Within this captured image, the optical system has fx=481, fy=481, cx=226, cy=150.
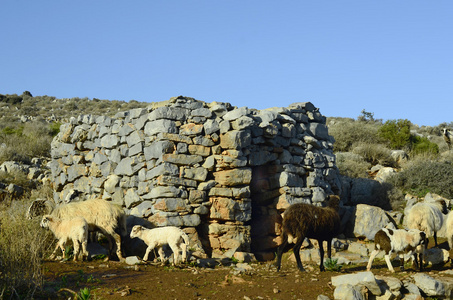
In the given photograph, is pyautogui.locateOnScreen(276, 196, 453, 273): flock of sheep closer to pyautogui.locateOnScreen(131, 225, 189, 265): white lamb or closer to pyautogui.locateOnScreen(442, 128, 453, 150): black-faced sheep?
pyautogui.locateOnScreen(131, 225, 189, 265): white lamb

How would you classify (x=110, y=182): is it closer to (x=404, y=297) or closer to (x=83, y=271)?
(x=83, y=271)

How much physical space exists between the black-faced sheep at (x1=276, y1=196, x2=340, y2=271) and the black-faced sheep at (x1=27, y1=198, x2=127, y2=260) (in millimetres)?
3960

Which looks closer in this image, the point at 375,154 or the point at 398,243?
the point at 398,243

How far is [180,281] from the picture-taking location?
9.10 metres

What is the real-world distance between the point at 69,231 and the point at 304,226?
5.28 metres

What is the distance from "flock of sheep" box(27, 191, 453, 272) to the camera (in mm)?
10180

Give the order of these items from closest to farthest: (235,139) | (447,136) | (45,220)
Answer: (45,220) < (235,139) < (447,136)

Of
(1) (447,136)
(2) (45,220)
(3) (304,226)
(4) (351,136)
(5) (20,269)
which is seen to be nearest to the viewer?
(5) (20,269)

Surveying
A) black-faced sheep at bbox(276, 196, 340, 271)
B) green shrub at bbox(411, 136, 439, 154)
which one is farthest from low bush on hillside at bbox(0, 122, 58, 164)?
green shrub at bbox(411, 136, 439, 154)

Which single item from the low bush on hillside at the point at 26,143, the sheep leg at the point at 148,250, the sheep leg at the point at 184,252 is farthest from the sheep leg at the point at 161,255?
the low bush on hillside at the point at 26,143

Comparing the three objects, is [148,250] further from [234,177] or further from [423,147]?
[423,147]

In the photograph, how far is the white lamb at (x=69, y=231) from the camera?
10.8 metres

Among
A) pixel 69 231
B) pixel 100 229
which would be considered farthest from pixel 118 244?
pixel 69 231

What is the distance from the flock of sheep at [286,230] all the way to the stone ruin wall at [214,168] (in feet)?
3.70
